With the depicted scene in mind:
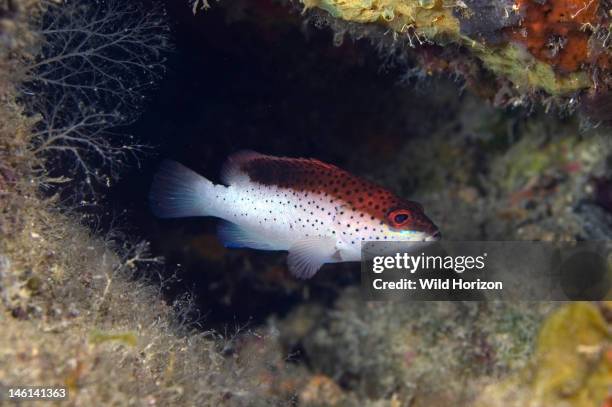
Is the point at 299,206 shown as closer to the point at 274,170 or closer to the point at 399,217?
the point at 274,170

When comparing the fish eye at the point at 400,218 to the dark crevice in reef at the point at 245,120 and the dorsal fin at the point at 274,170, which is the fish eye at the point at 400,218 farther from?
the dark crevice in reef at the point at 245,120

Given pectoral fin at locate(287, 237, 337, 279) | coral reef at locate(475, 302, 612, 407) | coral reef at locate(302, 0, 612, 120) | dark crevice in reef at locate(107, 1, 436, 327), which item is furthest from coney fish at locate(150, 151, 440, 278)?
coral reef at locate(475, 302, 612, 407)

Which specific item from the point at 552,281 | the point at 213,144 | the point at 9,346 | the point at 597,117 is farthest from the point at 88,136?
the point at 552,281

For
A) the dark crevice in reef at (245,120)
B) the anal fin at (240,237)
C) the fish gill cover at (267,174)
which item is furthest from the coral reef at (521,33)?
the anal fin at (240,237)

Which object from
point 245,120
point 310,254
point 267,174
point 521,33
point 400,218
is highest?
point 521,33

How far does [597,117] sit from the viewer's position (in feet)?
12.5

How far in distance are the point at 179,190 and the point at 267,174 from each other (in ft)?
2.76

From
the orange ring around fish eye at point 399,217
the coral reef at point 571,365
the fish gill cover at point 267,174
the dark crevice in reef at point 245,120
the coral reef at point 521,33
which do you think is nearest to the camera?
the coral reef at point 571,365

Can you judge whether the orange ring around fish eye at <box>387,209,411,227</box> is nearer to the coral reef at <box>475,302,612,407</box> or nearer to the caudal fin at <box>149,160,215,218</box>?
the coral reef at <box>475,302,612,407</box>

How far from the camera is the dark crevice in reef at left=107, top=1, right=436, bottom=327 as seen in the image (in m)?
4.87

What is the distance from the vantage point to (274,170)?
401cm

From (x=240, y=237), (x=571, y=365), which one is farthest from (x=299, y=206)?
(x=571, y=365)

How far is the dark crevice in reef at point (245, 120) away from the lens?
487 cm

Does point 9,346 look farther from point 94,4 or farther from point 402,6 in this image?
point 402,6
